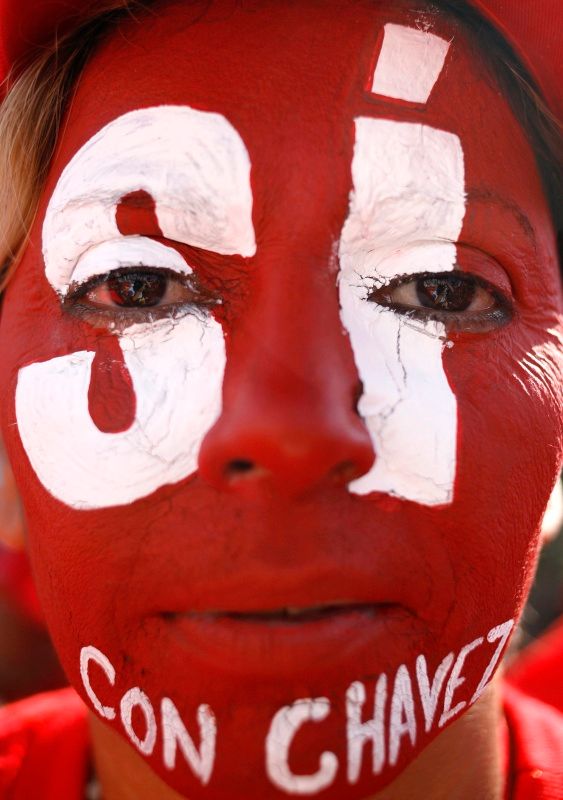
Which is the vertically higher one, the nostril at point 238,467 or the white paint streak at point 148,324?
the white paint streak at point 148,324

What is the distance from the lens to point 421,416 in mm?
1271

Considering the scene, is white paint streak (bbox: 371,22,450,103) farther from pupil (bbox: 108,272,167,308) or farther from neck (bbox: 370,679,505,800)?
→ neck (bbox: 370,679,505,800)

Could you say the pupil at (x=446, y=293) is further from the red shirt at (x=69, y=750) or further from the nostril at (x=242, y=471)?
the red shirt at (x=69, y=750)

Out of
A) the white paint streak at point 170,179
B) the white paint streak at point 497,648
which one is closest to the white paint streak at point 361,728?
the white paint streak at point 497,648

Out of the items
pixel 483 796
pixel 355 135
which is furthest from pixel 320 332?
pixel 483 796

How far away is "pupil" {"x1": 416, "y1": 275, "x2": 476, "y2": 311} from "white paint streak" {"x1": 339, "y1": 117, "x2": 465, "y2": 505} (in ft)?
0.11

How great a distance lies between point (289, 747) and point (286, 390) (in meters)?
0.50

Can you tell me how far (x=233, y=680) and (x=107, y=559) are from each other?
263 mm

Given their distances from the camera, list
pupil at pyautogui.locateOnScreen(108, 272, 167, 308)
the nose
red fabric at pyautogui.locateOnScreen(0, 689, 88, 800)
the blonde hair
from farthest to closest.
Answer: red fabric at pyautogui.locateOnScreen(0, 689, 88, 800)
the blonde hair
pupil at pyautogui.locateOnScreen(108, 272, 167, 308)
the nose

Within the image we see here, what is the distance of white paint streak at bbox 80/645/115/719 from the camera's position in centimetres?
133

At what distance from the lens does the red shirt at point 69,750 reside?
1.68 metres

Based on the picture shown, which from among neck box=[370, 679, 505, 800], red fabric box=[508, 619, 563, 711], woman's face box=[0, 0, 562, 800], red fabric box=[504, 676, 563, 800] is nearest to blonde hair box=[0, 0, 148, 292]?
woman's face box=[0, 0, 562, 800]

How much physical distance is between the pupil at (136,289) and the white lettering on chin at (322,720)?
0.55 metres

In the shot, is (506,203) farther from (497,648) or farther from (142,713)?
(142,713)
